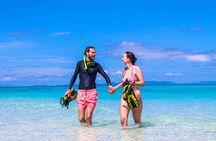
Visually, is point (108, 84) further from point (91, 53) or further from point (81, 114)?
point (81, 114)

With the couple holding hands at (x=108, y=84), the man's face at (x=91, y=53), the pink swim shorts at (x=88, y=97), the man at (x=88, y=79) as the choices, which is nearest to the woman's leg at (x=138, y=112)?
the couple holding hands at (x=108, y=84)

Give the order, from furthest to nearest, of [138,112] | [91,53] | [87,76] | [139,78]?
[138,112]
[87,76]
[91,53]
[139,78]

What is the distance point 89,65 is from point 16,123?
2.89 metres

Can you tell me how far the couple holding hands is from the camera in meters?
9.11

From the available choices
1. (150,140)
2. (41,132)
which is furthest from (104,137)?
(41,132)

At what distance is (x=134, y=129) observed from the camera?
30.3 feet

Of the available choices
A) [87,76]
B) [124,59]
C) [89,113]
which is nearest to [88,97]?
[89,113]

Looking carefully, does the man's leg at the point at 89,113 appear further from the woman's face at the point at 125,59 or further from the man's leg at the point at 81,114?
the woman's face at the point at 125,59

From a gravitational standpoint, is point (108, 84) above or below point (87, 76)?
below

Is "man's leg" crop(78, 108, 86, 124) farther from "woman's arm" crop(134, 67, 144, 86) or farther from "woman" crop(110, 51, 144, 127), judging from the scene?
"woman's arm" crop(134, 67, 144, 86)

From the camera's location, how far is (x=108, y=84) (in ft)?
31.1

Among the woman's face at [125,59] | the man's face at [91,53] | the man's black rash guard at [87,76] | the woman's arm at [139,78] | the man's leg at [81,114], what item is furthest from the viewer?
the man's leg at [81,114]

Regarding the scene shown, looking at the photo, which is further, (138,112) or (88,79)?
(138,112)

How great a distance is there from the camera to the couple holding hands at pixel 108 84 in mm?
9109
